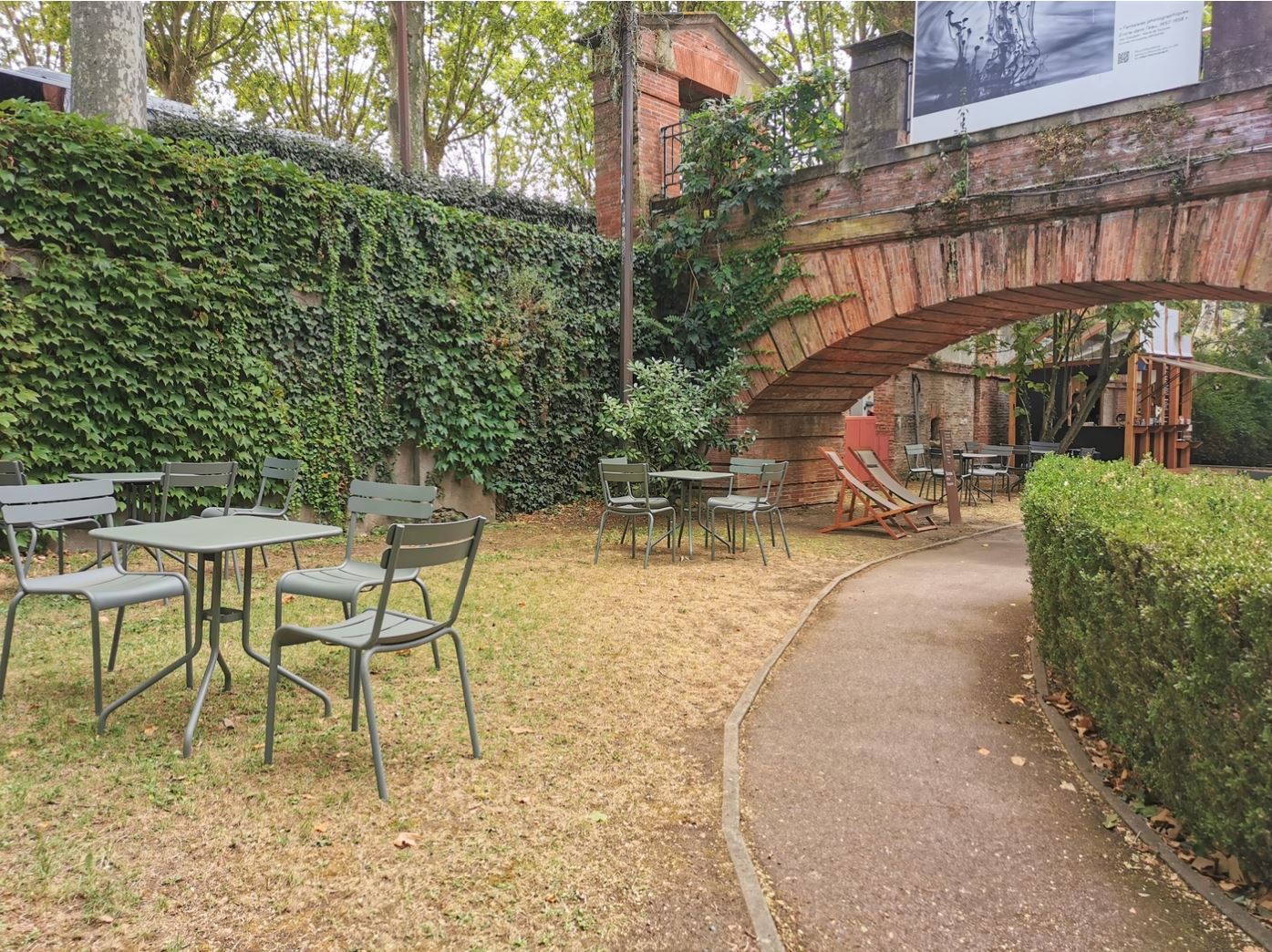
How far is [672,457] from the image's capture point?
31.1 ft

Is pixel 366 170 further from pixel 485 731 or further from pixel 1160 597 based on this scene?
pixel 1160 597

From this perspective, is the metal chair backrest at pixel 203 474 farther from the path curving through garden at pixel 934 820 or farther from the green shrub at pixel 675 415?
the green shrub at pixel 675 415

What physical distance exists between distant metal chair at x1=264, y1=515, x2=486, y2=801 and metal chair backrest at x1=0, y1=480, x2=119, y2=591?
4.73 feet

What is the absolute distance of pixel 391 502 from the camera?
4.20 metres

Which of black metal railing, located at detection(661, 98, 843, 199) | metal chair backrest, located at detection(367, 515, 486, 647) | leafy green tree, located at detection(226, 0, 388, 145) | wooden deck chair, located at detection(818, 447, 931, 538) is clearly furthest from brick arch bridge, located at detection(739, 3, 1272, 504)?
leafy green tree, located at detection(226, 0, 388, 145)

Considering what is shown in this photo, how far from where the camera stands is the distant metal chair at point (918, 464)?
12.5 metres

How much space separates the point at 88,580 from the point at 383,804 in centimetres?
186

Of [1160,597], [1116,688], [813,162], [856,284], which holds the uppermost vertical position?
[813,162]

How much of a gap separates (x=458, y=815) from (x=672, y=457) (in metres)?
6.91

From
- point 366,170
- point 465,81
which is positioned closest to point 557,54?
Result: point 465,81

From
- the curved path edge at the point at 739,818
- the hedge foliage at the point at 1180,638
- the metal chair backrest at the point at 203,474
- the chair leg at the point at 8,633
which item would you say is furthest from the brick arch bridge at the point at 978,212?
the chair leg at the point at 8,633

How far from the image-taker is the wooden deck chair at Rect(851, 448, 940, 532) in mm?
9961

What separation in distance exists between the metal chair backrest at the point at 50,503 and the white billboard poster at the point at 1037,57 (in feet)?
26.6

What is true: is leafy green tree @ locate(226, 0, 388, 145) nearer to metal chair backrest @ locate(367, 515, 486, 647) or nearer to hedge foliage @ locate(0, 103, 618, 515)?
hedge foliage @ locate(0, 103, 618, 515)
